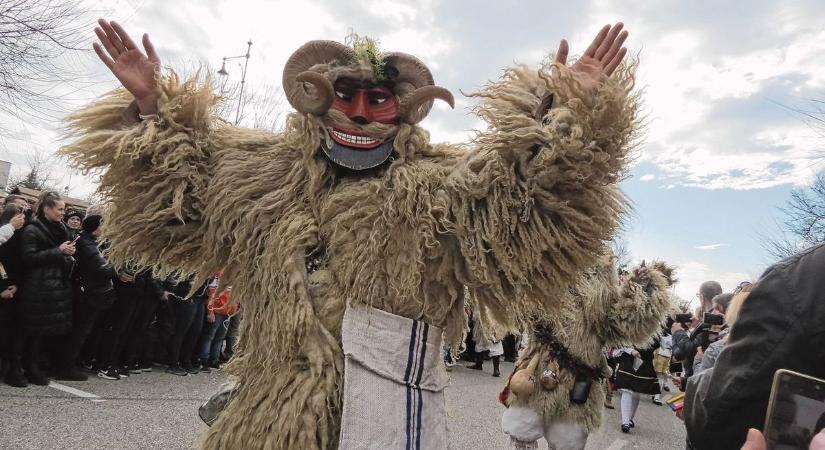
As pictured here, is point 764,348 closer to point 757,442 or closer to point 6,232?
point 757,442

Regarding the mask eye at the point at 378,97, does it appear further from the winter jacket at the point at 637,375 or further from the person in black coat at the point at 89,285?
the winter jacket at the point at 637,375

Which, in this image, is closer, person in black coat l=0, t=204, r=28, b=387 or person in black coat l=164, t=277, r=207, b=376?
person in black coat l=0, t=204, r=28, b=387

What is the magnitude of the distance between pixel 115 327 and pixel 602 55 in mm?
5658

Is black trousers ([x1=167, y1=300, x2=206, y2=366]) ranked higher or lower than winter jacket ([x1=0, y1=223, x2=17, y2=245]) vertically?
lower

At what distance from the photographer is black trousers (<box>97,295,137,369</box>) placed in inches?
234

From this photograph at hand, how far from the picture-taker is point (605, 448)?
6.35 metres

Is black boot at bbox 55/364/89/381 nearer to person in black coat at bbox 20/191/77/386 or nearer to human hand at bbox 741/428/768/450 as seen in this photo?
person in black coat at bbox 20/191/77/386

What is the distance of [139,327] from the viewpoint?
6.24m

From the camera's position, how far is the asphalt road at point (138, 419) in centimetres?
409

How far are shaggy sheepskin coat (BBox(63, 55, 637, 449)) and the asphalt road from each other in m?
2.36

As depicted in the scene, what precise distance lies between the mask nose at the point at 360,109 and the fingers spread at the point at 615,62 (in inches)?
37.0

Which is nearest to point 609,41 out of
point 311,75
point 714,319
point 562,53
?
point 562,53

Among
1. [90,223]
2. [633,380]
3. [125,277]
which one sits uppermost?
[90,223]

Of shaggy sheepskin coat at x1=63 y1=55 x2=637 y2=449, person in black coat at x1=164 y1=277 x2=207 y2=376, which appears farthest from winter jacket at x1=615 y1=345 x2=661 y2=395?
shaggy sheepskin coat at x1=63 y1=55 x2=637 y2=449
